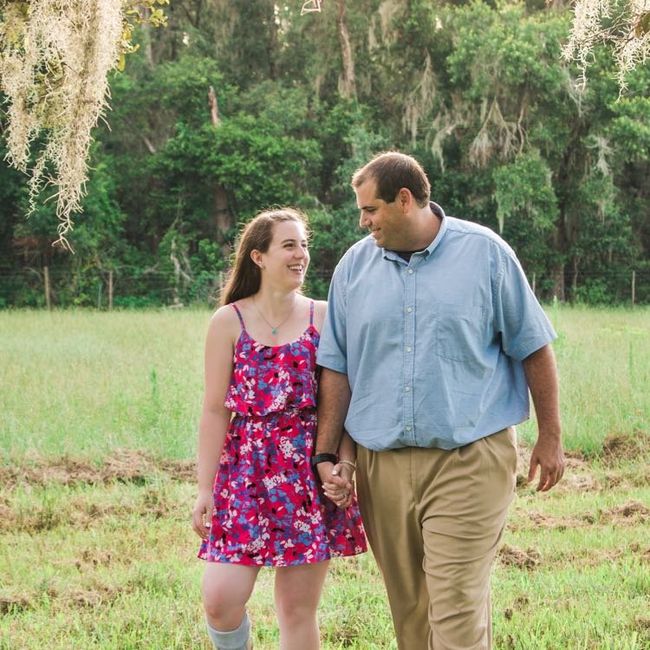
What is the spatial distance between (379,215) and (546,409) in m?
0.80

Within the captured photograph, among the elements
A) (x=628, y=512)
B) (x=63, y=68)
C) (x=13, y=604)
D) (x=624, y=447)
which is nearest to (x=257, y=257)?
(x=13, y=604)

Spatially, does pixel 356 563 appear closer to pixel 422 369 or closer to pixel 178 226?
pixel 422 369

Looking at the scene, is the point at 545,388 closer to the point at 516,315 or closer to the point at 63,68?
the point at 516,315

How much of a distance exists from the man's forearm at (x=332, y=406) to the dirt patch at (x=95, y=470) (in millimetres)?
3978

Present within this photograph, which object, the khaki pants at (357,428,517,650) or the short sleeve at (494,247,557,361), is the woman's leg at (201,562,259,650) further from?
the short sleeve at (494,247,557,361)

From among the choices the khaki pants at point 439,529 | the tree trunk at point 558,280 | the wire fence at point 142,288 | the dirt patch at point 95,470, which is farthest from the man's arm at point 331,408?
the tree trunk at point 558,280

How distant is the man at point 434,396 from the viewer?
3.12 m

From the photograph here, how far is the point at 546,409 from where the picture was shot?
3.24 m

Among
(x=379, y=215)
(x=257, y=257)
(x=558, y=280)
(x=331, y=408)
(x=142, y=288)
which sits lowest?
(x=142, y=288)

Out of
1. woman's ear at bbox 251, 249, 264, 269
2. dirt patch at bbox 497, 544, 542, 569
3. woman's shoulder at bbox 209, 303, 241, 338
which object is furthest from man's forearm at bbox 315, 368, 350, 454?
dirt patch at bbox 497, 544, 542, 569

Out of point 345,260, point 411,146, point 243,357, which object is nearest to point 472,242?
point 345,260

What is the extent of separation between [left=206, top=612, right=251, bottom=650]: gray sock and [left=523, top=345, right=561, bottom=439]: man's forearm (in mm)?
1158

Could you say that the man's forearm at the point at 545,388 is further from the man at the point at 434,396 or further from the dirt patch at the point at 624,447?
the dirt patch at the point at 624,447

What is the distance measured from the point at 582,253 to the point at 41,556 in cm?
2550
